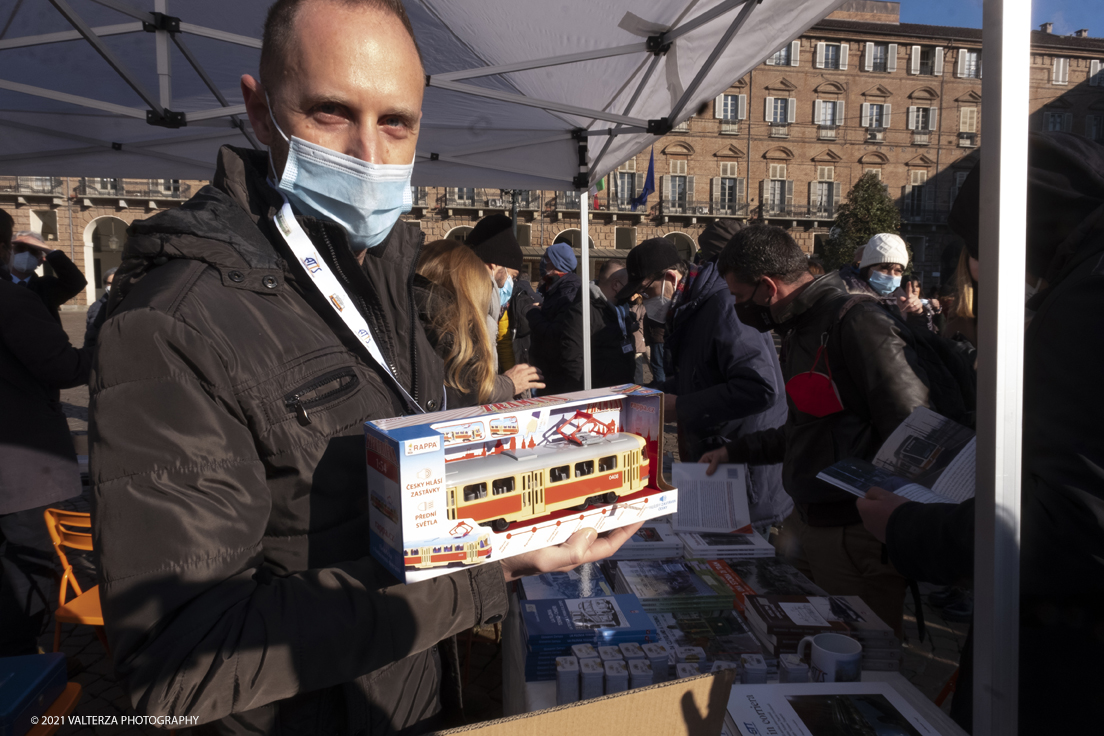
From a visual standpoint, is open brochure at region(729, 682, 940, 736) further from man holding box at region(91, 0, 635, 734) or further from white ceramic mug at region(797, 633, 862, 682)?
man holding box at region(91, 0, 635, 734)

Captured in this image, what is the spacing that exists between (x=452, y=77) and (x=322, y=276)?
9.48ft

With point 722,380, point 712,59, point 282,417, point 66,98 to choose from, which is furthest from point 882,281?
point 66,98

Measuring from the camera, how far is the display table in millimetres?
1559

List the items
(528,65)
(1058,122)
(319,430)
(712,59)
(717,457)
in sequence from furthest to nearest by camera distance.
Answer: (528,65) → (712,59) → (717,457) → (1058,122) → (319,430)

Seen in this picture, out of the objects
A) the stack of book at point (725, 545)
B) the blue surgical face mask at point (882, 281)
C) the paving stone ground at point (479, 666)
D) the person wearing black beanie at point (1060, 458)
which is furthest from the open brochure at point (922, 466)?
the blue surgical face mask at point (882, 281)

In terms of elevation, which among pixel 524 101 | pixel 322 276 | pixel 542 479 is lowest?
pixel 542 479

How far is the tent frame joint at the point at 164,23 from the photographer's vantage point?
11.6ft

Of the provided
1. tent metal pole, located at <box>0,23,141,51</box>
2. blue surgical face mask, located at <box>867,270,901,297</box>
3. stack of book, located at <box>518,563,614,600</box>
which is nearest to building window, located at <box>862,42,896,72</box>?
blue surgical face mask, located at <box>867,270,901,297</box>

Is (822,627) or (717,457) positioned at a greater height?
(717,457)

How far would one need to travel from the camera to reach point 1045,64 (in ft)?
3.69

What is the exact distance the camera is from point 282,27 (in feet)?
3.95

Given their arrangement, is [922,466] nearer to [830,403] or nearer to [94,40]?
[830,403]

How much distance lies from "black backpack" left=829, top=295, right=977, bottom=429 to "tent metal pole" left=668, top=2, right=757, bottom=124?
1.66 m

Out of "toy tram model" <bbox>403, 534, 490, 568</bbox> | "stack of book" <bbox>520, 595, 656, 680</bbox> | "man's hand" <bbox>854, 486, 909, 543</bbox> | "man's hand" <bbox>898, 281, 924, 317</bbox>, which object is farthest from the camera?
"man's hand" <bbox>898, 281, 924, 317</bbox>
